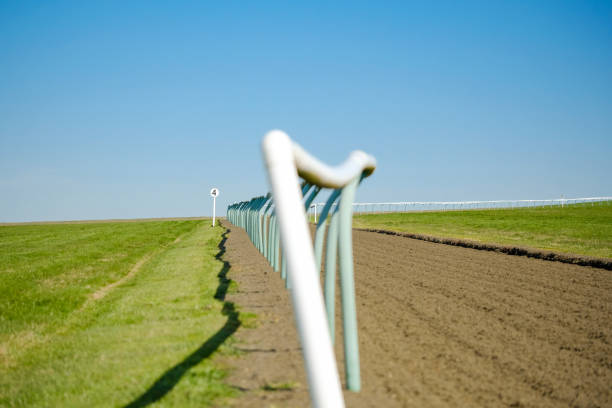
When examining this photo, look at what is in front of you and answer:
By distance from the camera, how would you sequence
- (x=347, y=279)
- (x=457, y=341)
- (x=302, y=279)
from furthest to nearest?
(x=457, y=341)
(x=347, y=279)
(x=302, y=279)

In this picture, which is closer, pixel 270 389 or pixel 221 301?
pixel 270 389

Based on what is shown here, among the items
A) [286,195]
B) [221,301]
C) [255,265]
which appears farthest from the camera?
[255,265]

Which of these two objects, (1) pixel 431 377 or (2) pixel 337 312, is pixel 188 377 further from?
(2) pixel 337 312

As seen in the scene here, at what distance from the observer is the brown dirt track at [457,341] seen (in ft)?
12.4

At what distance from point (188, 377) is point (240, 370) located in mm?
416

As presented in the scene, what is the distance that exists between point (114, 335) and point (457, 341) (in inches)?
140

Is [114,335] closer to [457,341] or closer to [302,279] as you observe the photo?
[457,341]

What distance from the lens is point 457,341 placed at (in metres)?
5.19

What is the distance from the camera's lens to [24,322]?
22.2 ft

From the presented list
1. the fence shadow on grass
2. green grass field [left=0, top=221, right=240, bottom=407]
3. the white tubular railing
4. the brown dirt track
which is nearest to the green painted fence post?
the brown dirt track

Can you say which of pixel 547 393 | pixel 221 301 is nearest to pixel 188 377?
pixel 547 393

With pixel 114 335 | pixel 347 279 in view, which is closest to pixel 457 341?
pixel 347 279

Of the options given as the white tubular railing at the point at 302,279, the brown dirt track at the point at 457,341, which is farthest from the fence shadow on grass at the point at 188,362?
the white tubular railing at the point at 302,279

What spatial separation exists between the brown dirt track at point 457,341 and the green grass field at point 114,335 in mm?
355
